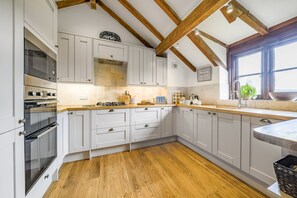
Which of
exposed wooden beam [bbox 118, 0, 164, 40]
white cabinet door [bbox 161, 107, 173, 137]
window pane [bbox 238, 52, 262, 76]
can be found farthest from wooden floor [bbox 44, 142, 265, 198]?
exposed wooden beam [bbox 118, 0, 164, 40]

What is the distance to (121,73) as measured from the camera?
2945mm

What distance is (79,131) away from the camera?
7.18 ft

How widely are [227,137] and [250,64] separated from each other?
1508 mm

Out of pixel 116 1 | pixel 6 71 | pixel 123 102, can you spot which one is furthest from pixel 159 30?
pixel 6 71

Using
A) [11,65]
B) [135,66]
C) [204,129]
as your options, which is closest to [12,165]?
[11,65]

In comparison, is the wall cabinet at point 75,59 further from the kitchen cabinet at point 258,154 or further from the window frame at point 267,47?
the window frame at point 267,47

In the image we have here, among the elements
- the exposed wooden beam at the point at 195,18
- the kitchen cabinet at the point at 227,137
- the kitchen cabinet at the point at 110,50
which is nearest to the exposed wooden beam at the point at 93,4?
the kitchen cabinet at the point at 110,50

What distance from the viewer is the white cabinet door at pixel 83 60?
7.94 feet

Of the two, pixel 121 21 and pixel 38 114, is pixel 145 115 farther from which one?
pixel 121 21

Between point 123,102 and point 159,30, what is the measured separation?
1.78 m

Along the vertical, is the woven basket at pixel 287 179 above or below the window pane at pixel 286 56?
below

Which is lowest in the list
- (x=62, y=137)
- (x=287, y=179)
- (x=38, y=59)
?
(x=62, y=137)

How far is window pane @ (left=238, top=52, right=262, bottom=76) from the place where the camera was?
2269mm

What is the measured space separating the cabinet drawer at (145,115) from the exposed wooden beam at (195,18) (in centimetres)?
146
